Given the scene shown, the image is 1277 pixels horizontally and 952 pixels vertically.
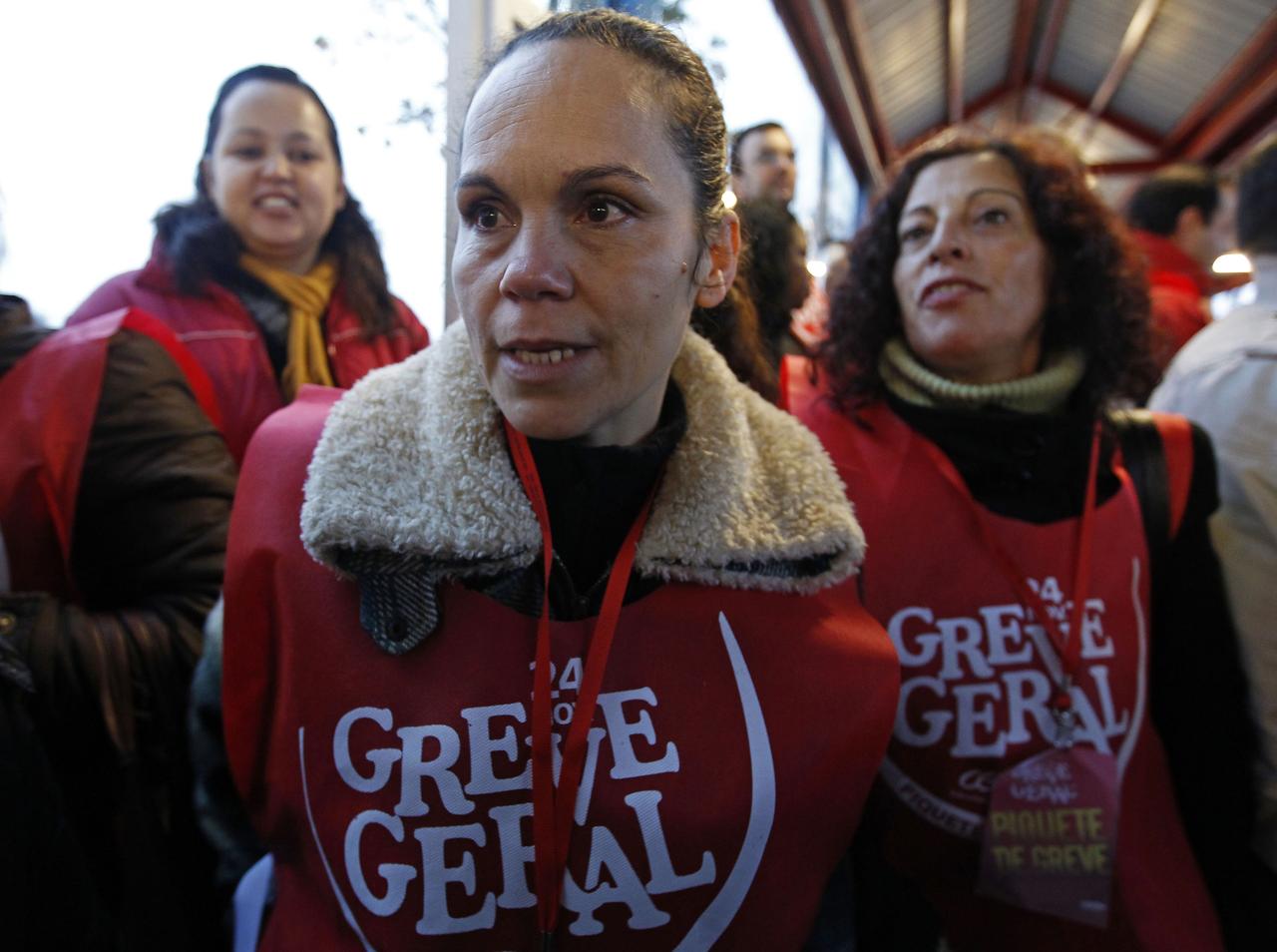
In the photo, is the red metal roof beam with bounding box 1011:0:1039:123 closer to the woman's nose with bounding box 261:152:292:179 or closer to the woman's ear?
the woman's nose with bounding box 261:152:292:179

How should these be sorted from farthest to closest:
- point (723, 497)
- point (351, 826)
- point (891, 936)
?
point (891, 936)
point (723, 497)
point (351, 826)

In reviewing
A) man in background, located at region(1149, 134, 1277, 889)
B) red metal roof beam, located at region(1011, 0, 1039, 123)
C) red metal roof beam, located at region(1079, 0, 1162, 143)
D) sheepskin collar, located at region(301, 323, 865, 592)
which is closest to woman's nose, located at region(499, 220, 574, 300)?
sheepskin collar, located at region(301, 323, 865, 592)

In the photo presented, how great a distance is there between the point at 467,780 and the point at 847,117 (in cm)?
724

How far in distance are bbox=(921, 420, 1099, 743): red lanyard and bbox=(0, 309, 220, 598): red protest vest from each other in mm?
1213

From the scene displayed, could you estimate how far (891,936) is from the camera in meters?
1.08

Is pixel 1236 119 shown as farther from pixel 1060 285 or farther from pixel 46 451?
pixel 46 451

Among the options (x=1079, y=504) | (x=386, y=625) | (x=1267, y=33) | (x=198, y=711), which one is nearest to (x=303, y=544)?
(x=386, y=625)

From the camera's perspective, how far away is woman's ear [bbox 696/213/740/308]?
3.30ft

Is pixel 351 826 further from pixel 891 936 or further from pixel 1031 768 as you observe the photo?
pixel 1031 768

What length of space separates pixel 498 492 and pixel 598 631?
0.59 feet

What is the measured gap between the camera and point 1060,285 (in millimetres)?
1574

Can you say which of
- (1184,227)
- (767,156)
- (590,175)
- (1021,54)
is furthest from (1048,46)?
(590,175)

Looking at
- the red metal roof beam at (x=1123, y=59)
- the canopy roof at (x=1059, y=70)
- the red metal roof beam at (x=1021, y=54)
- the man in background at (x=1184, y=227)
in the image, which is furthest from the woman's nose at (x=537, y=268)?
the red metal roof beam at (x=1123, y=59)

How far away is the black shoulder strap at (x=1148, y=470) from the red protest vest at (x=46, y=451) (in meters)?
1.57
